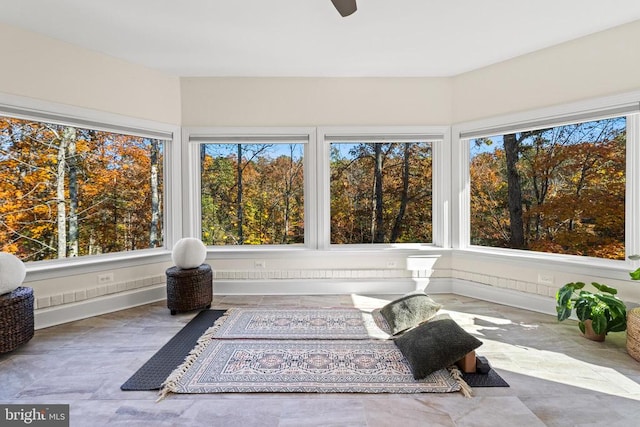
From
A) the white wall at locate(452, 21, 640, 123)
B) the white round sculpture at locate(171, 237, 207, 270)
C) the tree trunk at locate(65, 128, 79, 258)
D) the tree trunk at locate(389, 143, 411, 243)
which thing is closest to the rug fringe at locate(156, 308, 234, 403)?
the white round sculpture at locate(171, 237, 207, 270)

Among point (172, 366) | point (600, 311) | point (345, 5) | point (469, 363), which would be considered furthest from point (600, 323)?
point (172, 366)

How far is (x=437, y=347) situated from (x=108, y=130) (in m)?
3.71

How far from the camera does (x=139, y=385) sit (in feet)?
7.13

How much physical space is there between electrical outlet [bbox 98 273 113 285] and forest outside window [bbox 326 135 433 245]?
2.48 m

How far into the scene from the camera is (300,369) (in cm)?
Answer: 236

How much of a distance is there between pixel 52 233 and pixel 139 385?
2.13 meters

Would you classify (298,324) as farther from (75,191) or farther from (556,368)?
(75,191)

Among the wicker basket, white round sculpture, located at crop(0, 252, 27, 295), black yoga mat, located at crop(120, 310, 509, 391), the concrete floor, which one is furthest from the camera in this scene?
white round sculpture, located at crop(0, 252, 27, 295)

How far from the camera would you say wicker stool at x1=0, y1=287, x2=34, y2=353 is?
2.56 metres

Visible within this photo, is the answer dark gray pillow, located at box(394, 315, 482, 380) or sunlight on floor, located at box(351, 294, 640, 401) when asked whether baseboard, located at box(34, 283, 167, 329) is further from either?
sunlight on floor, located at box(351, 294, 640, 401)

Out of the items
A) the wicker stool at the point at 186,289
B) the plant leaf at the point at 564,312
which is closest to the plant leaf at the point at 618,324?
the plant leaf at the point at 564,312

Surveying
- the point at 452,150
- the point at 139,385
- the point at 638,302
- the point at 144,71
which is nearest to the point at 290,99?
the point at 144,71

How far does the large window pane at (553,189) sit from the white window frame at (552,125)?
8cm

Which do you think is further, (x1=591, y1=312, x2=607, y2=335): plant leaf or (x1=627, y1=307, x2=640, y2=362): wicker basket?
(x1=591, y1=312, x2=607, y2=335): plant leaf
